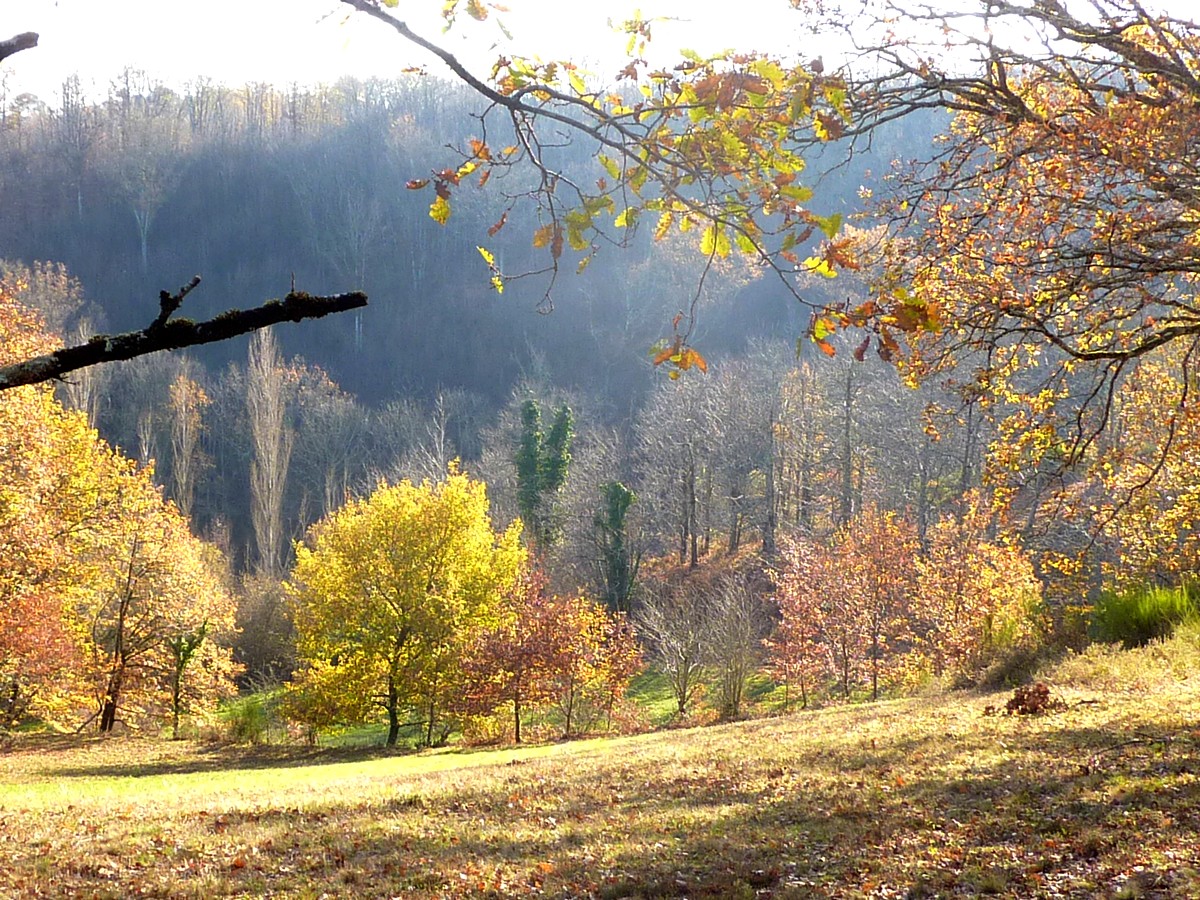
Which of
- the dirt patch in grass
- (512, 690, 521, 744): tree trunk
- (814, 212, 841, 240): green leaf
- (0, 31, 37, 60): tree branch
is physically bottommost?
(512, 690, 521, 744): tree trunk

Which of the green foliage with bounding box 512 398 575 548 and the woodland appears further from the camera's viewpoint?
the green foliage with bounding box 512 398 575 548

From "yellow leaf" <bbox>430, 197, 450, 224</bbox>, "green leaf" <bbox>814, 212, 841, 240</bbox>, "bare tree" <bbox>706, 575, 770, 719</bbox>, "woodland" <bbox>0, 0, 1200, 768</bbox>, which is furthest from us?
"bare tree" <bbox>706, 575, 770, 719</bbox>

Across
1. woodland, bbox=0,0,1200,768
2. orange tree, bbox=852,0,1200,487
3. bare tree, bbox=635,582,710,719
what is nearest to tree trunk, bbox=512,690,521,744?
woodland, bbox=0,0,1200,768

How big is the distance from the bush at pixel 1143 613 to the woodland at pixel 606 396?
0.19ft

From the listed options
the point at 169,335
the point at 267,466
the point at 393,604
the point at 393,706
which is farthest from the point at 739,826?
the point at 267,466

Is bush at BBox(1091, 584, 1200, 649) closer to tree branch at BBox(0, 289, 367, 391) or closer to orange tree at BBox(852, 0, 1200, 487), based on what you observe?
orange tree at BBox(852, 0, 1200, 487)

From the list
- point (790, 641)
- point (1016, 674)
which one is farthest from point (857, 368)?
point (1016, 674)

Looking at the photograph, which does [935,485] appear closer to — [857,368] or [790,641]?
[857,368]

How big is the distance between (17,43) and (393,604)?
21183mm

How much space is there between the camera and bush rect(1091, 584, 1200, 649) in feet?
40.0

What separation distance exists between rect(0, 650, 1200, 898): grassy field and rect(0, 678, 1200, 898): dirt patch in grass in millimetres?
20

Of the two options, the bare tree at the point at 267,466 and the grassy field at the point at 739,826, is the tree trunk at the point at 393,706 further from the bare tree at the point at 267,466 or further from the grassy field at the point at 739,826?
the bare tree at the point at 267,466

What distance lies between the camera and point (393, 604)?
23609mm

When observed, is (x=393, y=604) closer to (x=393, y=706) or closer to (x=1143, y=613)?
(x=393, y=706)
